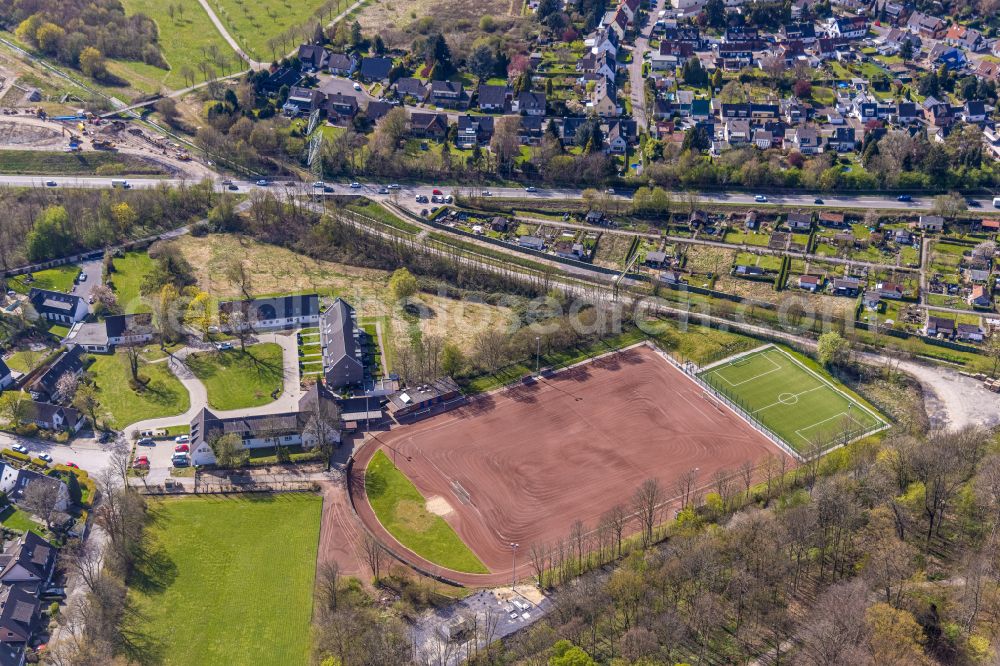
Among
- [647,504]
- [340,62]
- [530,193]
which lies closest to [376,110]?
[340,62]

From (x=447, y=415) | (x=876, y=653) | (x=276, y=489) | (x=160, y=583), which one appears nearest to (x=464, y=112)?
(x=447, y=415)

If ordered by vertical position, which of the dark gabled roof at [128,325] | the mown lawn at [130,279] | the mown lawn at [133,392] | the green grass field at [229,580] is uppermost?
the mown lawn at [130,279]

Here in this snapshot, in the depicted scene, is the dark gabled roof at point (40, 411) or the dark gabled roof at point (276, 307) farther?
the dark gabled roof at point (276, 307)

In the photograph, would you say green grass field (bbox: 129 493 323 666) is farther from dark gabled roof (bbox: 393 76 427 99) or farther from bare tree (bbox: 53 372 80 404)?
dark gabled roof (bbox: 393 76 427 99)

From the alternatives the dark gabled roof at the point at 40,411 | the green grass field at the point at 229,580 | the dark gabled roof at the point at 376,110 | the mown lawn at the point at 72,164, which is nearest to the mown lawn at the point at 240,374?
the green grass field at the point at 229,580

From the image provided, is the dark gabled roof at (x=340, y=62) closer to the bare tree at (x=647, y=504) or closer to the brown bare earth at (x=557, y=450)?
the brown bare earth at (x=557, y=450)

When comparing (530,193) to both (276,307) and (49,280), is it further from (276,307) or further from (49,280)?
(49,280)

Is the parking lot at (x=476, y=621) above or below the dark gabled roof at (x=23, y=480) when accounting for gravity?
below
